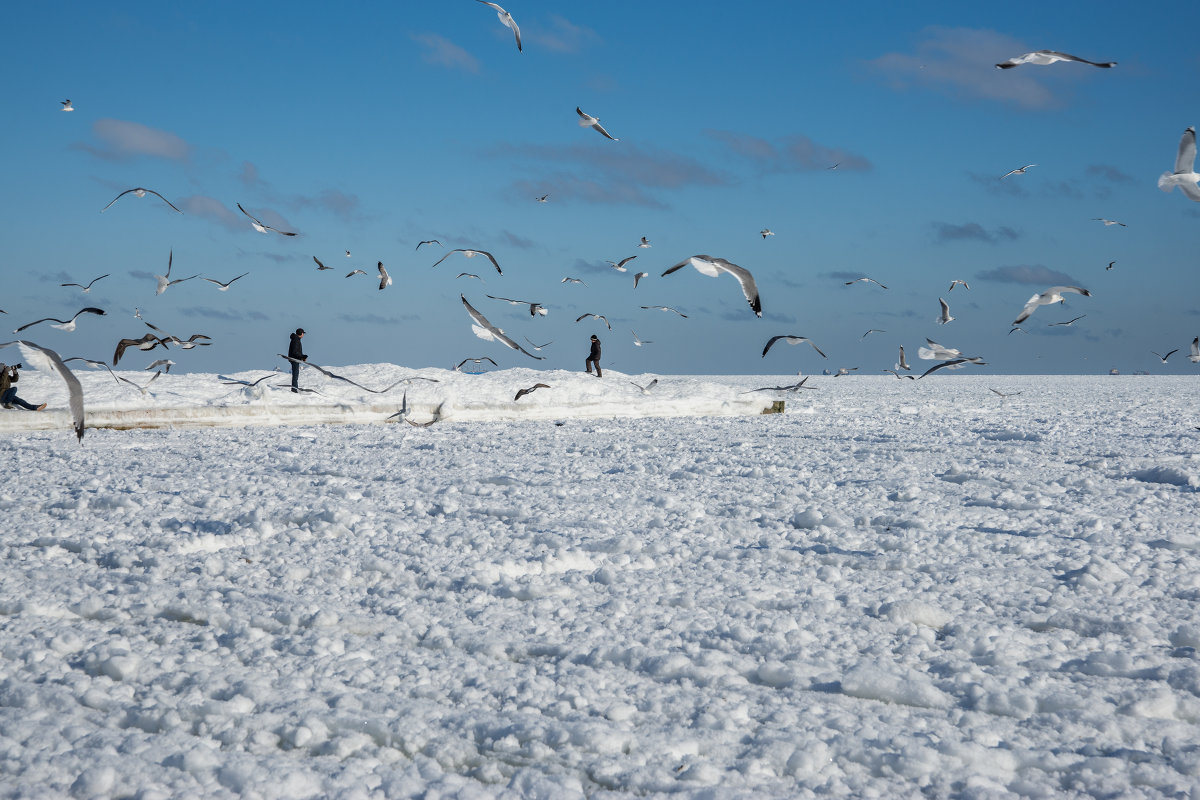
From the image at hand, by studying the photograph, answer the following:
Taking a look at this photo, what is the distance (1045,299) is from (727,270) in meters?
5.01

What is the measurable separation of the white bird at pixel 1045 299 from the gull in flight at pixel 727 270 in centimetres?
447

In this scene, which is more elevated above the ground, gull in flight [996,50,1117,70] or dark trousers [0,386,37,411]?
gull in flight [996,50,1117,70]

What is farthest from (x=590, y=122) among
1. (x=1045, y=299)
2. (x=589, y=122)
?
(x=1045, y=299)

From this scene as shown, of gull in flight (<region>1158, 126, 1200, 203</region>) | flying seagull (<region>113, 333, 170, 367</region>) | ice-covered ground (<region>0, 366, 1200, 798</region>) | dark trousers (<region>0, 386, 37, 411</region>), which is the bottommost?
ice-covered ground (<region>0, 366, 1200, 798</region>)

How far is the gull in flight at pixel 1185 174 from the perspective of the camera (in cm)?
731

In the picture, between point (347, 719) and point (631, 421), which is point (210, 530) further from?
point (631, 421)

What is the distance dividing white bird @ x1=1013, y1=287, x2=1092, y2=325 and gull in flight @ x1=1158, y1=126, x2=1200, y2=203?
2.23m

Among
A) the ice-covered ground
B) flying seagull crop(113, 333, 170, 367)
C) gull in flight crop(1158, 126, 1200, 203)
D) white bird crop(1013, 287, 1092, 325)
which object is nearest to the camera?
the ice-covered ground

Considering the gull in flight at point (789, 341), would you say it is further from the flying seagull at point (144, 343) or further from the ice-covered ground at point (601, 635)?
the flying seagull at point (144, 343)

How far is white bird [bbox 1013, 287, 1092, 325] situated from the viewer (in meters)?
9.88

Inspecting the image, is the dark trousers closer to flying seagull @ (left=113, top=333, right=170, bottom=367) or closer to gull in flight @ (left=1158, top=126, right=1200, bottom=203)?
flying seagull @ (left=113, top=333, right=170, bottom=367)

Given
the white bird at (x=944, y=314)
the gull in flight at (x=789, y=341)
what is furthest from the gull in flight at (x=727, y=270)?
the white bird at (x=944, y=314)

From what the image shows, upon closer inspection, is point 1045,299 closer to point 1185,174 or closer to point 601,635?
point 1185,174

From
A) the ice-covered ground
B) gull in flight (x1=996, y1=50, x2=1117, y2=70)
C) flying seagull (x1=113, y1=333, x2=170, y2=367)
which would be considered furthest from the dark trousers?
gull in flight (x1=996, y1=50, x2=1117, y2=70)
